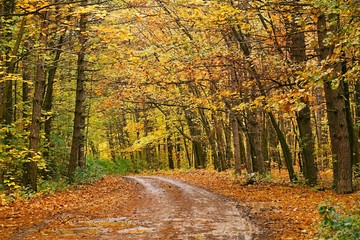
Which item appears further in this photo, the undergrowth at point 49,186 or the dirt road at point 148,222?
the undergrowth at point 49,186

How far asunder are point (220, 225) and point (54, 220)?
451 cm

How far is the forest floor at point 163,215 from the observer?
8.50 meters

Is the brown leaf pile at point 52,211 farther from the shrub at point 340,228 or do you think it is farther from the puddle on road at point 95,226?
the shrub at point 340,228

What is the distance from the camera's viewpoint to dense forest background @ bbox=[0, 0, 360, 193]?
32.2 feet

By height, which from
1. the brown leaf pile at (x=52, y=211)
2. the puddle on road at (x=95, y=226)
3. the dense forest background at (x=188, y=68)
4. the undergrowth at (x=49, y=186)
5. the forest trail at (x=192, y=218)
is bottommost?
the forest trail at (x=192, y=218)

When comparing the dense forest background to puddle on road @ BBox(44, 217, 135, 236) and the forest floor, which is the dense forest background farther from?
puddle on road @ BBox(44, 217, 135, 236)

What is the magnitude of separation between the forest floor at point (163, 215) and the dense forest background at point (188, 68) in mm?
1731

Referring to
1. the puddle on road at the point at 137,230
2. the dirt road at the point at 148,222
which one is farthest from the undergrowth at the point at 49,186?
the puddle on road at the point at 137,230

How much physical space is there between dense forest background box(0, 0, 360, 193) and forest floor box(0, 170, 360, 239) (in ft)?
5.68

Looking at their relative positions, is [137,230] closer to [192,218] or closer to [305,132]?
[192,218]

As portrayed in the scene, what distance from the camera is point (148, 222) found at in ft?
32.6

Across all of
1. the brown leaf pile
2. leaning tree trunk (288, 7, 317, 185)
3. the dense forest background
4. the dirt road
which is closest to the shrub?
the dirt road

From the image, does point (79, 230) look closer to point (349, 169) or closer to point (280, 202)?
point (280, 202)

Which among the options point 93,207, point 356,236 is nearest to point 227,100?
point 93,207
